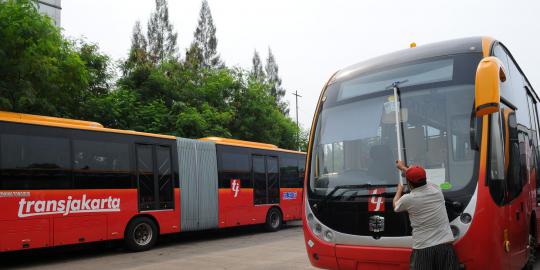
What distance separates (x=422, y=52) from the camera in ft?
18.7

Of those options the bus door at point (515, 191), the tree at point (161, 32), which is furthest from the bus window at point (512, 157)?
the tree at point (161, 32)

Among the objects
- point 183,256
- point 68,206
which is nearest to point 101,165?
point 68,206

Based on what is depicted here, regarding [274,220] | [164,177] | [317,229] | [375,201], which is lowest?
[274,220]

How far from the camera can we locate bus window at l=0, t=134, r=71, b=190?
902 cm

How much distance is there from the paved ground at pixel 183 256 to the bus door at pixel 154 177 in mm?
1166

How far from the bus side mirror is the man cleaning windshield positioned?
0.81 meters

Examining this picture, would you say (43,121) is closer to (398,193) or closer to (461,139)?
(398,193)

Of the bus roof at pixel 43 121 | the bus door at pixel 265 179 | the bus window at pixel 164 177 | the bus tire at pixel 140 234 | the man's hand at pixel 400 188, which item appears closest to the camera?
the man's hand at pixel 400 188

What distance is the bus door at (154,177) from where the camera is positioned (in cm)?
1168

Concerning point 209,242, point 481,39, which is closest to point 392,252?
point 481,39

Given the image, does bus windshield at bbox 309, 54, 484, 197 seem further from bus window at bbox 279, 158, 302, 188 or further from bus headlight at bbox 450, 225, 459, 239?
bus window at bbox 279, 158, 302, 188

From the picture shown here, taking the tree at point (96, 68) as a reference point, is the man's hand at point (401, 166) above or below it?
below

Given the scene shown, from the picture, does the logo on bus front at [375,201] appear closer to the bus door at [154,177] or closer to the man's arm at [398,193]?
the man's arm at [398,193]

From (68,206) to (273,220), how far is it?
7884 mm
